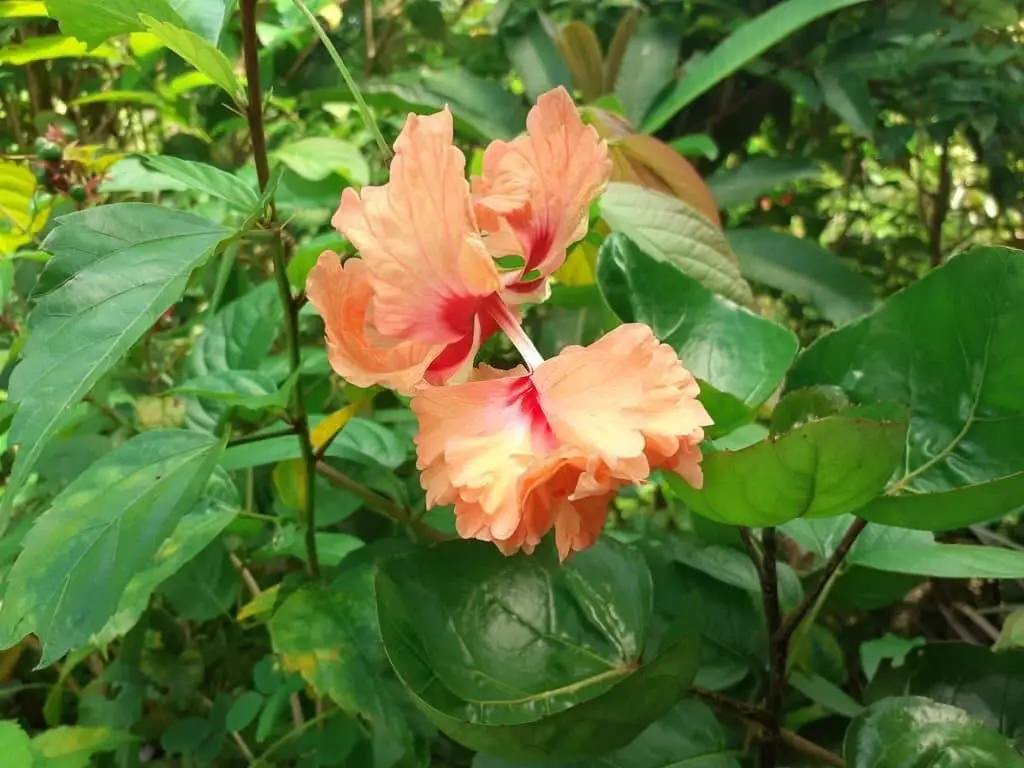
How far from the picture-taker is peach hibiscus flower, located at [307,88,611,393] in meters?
0.35

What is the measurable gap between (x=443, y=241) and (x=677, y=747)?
0.35m

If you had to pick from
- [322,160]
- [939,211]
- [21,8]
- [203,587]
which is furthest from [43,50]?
[939,211]

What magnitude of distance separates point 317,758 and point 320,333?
54 cm

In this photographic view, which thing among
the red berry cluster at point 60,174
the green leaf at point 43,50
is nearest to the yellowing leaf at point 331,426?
the red berry cluster at point 60,174

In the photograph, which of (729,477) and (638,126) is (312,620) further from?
(638,126)

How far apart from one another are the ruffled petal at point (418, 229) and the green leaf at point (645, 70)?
Answer: 0.76m

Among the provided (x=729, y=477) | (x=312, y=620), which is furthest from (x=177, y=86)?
(x=729, y=477)

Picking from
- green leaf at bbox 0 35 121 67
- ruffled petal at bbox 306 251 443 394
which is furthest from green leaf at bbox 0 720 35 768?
green leaf at bbox 0 35 121 67

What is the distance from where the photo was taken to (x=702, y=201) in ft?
2.59

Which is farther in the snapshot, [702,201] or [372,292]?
[702,201]

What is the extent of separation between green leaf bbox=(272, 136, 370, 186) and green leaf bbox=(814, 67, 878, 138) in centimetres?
56

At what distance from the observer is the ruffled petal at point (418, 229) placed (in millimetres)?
348

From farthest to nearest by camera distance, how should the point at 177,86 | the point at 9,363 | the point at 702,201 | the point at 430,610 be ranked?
the point at 177,86
the point at 702,201
the point at 9,363
the point at 430,610

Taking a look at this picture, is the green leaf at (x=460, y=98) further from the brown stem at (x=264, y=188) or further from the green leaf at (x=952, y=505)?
the green leaf at (x=952, y=505)
